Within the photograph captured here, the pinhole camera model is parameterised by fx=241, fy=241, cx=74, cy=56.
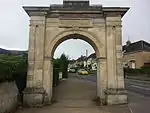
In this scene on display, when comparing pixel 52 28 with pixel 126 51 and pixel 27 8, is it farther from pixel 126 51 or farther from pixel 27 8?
pixel 126 51

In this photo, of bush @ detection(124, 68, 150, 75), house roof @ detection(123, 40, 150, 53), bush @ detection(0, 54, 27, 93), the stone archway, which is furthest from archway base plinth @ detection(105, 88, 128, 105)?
house roof @ detection(123, 40, 150, 53)

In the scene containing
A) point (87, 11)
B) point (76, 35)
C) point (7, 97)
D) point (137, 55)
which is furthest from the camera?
point (137, 55)

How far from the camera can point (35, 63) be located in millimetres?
15203

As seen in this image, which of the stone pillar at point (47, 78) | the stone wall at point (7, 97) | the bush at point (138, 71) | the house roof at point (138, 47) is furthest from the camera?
the house roof at point (138, 47)

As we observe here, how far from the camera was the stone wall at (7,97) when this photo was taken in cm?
1085

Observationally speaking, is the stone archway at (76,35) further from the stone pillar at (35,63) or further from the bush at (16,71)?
the bush at (16,71)

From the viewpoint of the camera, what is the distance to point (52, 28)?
616 inches

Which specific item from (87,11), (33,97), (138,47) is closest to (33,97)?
(33,97)

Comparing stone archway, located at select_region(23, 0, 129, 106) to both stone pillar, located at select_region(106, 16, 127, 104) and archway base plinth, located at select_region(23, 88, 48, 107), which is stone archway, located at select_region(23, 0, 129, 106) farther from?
archway base plinth, located at select_region(23, 88, 48, 107)

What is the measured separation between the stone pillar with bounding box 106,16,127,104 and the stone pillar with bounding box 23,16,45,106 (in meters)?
4.17

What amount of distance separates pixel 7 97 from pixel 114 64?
22.8 feet

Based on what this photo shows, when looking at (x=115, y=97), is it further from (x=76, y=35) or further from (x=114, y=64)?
(x=76, y=35)

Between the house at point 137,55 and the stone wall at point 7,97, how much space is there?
149 ft

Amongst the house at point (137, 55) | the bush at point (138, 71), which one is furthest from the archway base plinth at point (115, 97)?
the house at point (137, 55)
